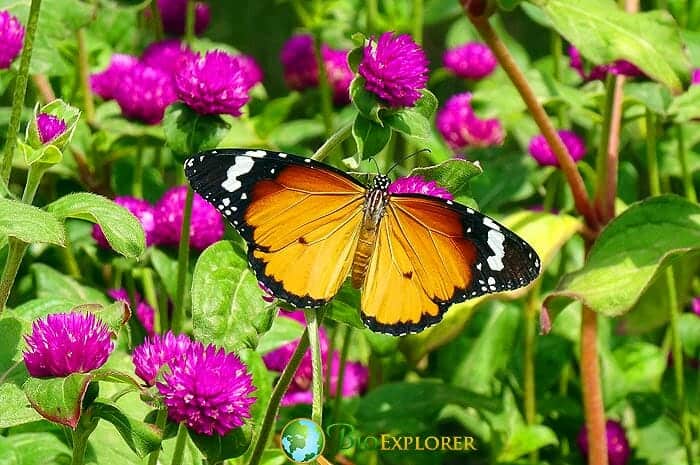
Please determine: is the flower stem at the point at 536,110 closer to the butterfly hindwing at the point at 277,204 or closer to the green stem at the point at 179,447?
the butterfly hindwing at the point at 277,204

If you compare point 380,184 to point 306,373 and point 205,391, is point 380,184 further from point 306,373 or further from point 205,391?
point 306,373

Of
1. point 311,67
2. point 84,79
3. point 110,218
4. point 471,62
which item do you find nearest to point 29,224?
point 110,218

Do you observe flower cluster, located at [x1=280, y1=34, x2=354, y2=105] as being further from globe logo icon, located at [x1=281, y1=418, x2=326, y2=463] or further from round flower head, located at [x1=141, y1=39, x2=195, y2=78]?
globe logo icon, located at [x1=281, y1=418, x2=326, y2=463]

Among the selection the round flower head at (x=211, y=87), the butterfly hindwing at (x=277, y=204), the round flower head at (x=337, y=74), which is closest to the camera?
the butterfly hindwing at (x=277, y=204)

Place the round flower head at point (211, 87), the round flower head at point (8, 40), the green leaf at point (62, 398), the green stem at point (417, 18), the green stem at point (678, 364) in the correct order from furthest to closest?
the green stem at point (417, 18) → the green stem at point (678, 364) → the round flower head at point (8, 40) → the round flower head at point (211, 87) → the green leaf at point (62, 398)

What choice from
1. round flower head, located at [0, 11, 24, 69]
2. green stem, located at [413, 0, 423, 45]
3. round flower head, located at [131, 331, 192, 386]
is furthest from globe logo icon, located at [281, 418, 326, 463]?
green stem, located at [413, 0, 423, 45]

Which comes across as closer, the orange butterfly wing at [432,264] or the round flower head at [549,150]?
the orange butterfly wing at [432,264]

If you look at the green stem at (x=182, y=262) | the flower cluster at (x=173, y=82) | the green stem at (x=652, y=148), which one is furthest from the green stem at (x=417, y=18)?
the green stem at (x=182, y=262)
